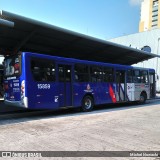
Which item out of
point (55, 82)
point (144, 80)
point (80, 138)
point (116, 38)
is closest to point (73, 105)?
point (55, 82)

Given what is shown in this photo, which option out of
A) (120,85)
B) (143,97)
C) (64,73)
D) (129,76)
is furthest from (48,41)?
(143,97)

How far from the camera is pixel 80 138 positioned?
7.02 meters

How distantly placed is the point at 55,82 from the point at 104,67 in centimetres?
404

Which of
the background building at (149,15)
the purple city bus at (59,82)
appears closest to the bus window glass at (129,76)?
the purple city bus at (59,82)

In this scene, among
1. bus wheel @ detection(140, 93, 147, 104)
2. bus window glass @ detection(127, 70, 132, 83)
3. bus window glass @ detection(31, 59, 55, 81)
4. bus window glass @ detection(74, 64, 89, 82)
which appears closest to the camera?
bus window glass @ detection(31, 59, 55, 81)

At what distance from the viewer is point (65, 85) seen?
39.6 ft

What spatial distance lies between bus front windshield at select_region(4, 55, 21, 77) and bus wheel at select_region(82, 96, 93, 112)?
405 cm

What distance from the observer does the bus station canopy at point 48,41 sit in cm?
1208

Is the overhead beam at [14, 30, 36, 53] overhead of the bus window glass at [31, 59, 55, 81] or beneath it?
overhead

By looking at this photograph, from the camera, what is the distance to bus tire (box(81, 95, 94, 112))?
13.2 m

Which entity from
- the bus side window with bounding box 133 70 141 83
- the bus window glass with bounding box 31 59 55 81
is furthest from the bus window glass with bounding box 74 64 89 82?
the bus side window with bounding box 133 70 141 83

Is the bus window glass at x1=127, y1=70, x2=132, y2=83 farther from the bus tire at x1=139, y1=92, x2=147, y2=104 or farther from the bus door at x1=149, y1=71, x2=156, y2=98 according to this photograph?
the bus door at x1=149, y1=71, x2=156, y2=98

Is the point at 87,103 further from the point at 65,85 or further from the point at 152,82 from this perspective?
the point at 152,82

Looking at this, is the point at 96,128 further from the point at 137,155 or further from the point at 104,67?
the point at 104,67
